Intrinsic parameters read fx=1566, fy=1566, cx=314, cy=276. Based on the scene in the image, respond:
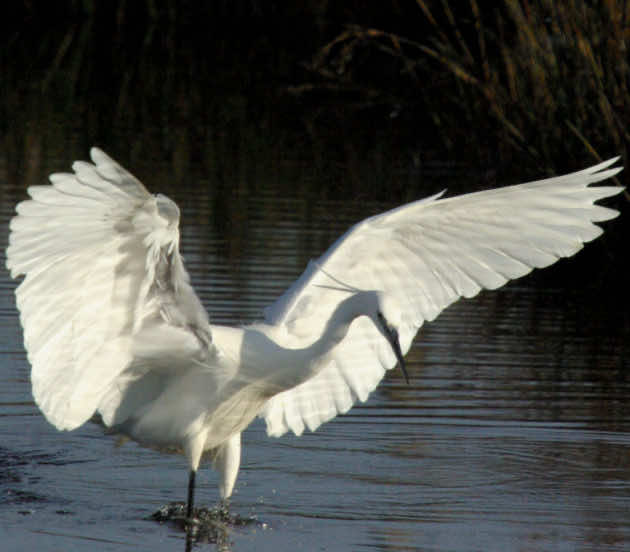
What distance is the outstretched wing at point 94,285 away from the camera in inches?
240

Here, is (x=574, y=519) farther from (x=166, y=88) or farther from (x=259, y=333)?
(x=166, y=88)

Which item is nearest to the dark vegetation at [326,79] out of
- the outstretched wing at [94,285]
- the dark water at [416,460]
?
the dark water at [416,460]

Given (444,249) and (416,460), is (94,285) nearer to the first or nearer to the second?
(444,249)

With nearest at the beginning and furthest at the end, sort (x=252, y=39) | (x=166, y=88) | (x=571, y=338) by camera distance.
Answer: (x=571, y=338), (x=166, y=88), (x=252, y=39)

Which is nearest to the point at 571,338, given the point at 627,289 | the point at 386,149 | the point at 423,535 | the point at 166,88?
the point at 627,289

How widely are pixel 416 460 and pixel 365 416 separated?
3.01 ft

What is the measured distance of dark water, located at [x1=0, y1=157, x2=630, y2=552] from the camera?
7332 millimetres

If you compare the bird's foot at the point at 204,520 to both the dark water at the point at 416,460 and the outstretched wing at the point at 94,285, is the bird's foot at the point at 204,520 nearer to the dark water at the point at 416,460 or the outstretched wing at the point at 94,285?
the dark water at the point at 416,460

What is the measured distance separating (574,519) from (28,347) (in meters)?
2.80

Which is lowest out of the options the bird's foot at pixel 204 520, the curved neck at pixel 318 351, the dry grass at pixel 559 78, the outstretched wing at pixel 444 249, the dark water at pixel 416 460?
the bird's foot at pixel 204 520

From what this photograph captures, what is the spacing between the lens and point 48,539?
7117 mm

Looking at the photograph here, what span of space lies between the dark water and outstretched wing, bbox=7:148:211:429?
849mm

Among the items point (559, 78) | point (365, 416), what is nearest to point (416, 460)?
point (365, 416)

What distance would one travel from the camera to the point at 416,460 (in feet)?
28.0
